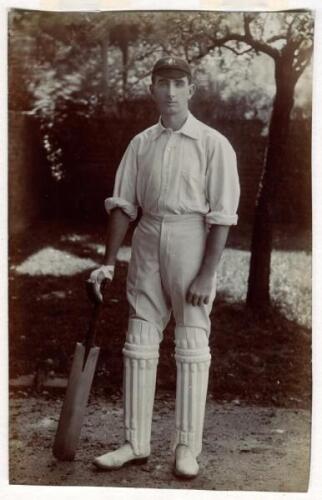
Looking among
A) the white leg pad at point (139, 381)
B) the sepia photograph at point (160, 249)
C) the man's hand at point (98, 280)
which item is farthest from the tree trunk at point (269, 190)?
the man's hand at point (98, 280)

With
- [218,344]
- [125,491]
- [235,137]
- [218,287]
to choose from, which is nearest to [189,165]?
[235,137]

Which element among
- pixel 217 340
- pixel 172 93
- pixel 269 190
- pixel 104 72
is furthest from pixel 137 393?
pixel 104 72

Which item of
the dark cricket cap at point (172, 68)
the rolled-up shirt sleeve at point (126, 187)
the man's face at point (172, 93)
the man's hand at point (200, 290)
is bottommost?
the man's hand at point (200, 290)

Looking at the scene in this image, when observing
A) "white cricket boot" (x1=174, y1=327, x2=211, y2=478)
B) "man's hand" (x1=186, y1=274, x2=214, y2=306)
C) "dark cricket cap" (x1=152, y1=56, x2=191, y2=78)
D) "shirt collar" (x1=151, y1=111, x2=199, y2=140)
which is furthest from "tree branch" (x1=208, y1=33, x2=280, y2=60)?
"white cricket boot" (x1=174, y1=327, x2=211, y2=478)

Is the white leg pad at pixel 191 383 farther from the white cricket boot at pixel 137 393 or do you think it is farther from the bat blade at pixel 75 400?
the bat blade at pixel 75 400

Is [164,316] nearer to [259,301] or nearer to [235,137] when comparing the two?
[259,301]

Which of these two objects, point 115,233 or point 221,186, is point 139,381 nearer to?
point 115,233

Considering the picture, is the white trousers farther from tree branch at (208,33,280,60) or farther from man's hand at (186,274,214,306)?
tree branch at (208,33,280,60)
